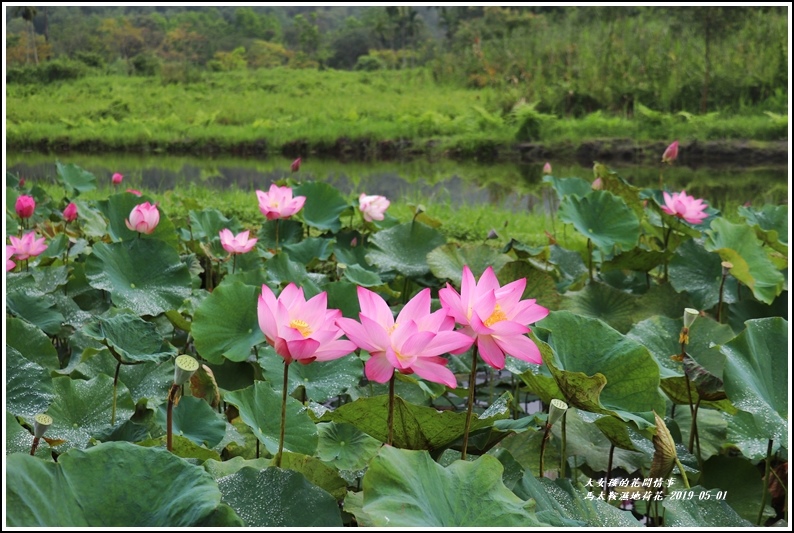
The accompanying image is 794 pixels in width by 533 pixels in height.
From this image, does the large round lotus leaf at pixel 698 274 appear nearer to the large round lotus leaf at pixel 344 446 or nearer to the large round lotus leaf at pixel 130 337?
the large round lotus leaf at pixel 344 446

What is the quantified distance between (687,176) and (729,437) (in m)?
5.41

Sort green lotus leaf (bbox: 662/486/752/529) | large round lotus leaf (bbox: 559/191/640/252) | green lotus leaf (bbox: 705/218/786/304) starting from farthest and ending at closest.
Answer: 1. large round lotus leaf (bbox: 559/191/640/252)
2. green lotus leaf (bbox: 705/218/786/304)
3. green lotus leaf (bbox: 662/486/752/529)

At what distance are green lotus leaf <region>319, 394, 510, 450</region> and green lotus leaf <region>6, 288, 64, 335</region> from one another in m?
0.57

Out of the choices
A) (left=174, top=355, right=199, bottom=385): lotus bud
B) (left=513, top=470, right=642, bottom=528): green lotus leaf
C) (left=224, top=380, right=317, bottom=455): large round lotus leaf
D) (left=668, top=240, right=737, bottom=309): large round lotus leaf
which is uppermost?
(left=174, top=355, right=199, bottom=385): lotus bud

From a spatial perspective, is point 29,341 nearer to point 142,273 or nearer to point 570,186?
point 142,273

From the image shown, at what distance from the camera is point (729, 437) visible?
0.77m

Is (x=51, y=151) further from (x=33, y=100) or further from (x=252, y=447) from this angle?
(x=252, y=447)

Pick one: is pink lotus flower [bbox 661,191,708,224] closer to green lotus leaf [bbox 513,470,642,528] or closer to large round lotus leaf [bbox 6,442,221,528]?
green lotus leaf [bbox 513,470,642,528]

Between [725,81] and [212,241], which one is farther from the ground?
[212,241]

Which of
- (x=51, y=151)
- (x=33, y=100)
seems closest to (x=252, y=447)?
(x=51, y=151)

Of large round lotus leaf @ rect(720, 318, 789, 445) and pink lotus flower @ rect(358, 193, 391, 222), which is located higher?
large round lotus leaf @ rect(720, 318, 789, 445)

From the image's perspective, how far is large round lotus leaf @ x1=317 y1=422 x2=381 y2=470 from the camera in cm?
77

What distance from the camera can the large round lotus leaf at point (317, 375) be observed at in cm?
94

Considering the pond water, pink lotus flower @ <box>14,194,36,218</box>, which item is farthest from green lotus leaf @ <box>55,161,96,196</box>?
the pond water
